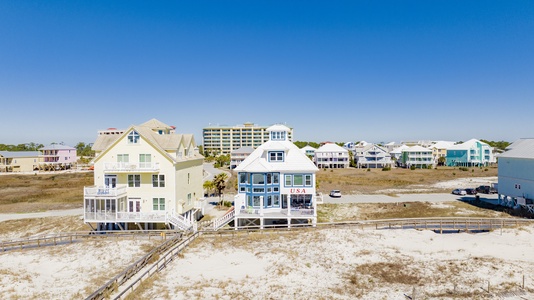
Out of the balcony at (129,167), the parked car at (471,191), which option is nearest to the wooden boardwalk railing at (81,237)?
the balcony at (129,167)

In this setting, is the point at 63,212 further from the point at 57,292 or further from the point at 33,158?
the point at 33,158

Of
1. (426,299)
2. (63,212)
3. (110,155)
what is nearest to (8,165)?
(63,212)

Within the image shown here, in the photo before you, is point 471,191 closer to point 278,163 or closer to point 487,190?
point 487,190

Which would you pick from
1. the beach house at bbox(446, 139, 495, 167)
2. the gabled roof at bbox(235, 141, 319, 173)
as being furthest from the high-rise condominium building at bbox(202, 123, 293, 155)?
the gabled roof at bbox(235, 141, 319, 173)

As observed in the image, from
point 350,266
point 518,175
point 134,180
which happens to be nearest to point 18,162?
point 134,180

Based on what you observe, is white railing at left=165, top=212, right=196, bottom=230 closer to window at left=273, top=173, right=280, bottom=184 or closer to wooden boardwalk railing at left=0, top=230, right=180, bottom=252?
wooden boardwalk railing at left=0, top=230, right=180, bottom=252
